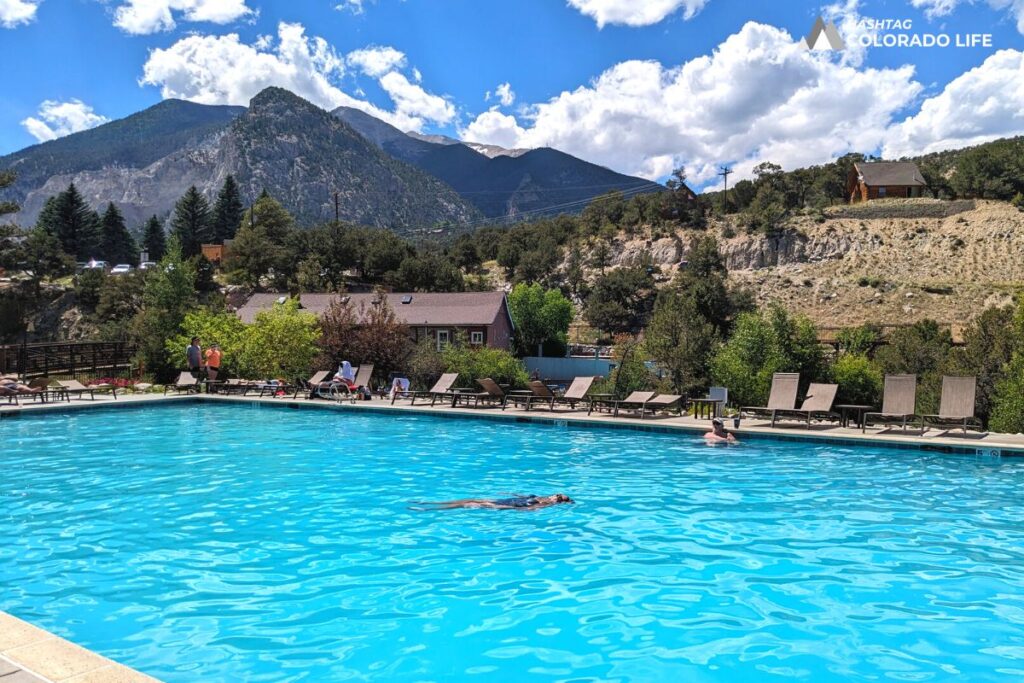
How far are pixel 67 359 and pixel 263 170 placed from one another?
117m

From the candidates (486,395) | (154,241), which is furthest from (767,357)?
(154,241)

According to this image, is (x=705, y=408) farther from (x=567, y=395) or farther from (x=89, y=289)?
(x=89, y=289)

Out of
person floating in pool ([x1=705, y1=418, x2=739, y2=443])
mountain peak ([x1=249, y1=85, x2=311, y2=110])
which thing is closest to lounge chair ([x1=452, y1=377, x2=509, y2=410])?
person floating in pool ([x1=705, y1=418, x2=739, y2=443])

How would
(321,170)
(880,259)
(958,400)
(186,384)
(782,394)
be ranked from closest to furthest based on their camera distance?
1. (958,400)
2. (782,394)
3. (186,384)
4. (880,259)
5. (321,170)

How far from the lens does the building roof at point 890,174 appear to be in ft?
257

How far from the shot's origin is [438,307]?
137 ft

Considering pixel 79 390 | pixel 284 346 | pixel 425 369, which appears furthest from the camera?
pixel 284 346

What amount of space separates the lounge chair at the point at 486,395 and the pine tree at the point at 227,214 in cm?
6826

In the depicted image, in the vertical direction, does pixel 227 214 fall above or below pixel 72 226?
above

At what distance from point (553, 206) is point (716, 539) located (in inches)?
7421

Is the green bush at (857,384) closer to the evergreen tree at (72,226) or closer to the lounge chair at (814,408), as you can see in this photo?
the lounge chair at (814,408)

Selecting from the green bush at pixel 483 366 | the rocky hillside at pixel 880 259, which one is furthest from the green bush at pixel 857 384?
the rocky hillside at pixel 880 259

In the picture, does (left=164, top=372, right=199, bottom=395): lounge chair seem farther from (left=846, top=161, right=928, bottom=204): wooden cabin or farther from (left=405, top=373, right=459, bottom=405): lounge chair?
(left=846, top=161, right=928, bottom=204): wooden cabin

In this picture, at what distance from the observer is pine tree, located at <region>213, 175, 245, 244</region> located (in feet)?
266
